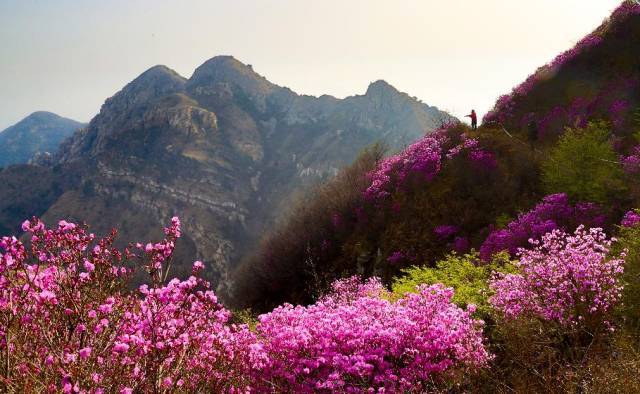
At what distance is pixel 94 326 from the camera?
19.1ft

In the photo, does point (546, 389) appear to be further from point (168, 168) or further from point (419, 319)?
point (168, 168)

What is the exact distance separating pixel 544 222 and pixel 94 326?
55.2 feet

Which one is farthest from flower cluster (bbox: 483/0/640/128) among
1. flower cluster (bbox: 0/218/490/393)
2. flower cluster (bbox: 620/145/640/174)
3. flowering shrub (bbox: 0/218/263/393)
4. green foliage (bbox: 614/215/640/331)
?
flowering shrub (bbox: 0/218/263/393)

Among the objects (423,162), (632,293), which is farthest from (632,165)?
(423,162)

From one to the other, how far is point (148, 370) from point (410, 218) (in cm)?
2082

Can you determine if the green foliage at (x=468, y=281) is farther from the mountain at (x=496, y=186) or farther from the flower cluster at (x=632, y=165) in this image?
the flower cluster at (x=632, y=165)

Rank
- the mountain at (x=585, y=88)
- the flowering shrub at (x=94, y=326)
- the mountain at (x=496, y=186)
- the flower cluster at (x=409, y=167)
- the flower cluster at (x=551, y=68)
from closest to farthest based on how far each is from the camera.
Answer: the flowering shrub at (x=94, y=326), the mountain at (x=496, y=186), the mountain at (x=585, y=88), the flower cluster at (x=409, y=167), the flower cluster at (x=551, y=68)

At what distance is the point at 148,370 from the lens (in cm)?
581

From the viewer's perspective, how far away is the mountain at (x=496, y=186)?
17.8 metres

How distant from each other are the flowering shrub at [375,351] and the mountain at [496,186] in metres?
10.5

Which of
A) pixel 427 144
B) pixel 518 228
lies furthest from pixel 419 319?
pixel 427 144

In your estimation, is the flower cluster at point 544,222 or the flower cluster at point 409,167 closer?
the flower cluster at point 544,222

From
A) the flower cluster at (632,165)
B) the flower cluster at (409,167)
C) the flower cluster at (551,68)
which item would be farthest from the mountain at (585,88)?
the flower cluster at (632,165)

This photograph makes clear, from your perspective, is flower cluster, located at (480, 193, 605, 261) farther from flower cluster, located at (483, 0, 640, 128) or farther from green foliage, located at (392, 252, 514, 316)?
flower cluster, located at (483, 0, 640, 128)
